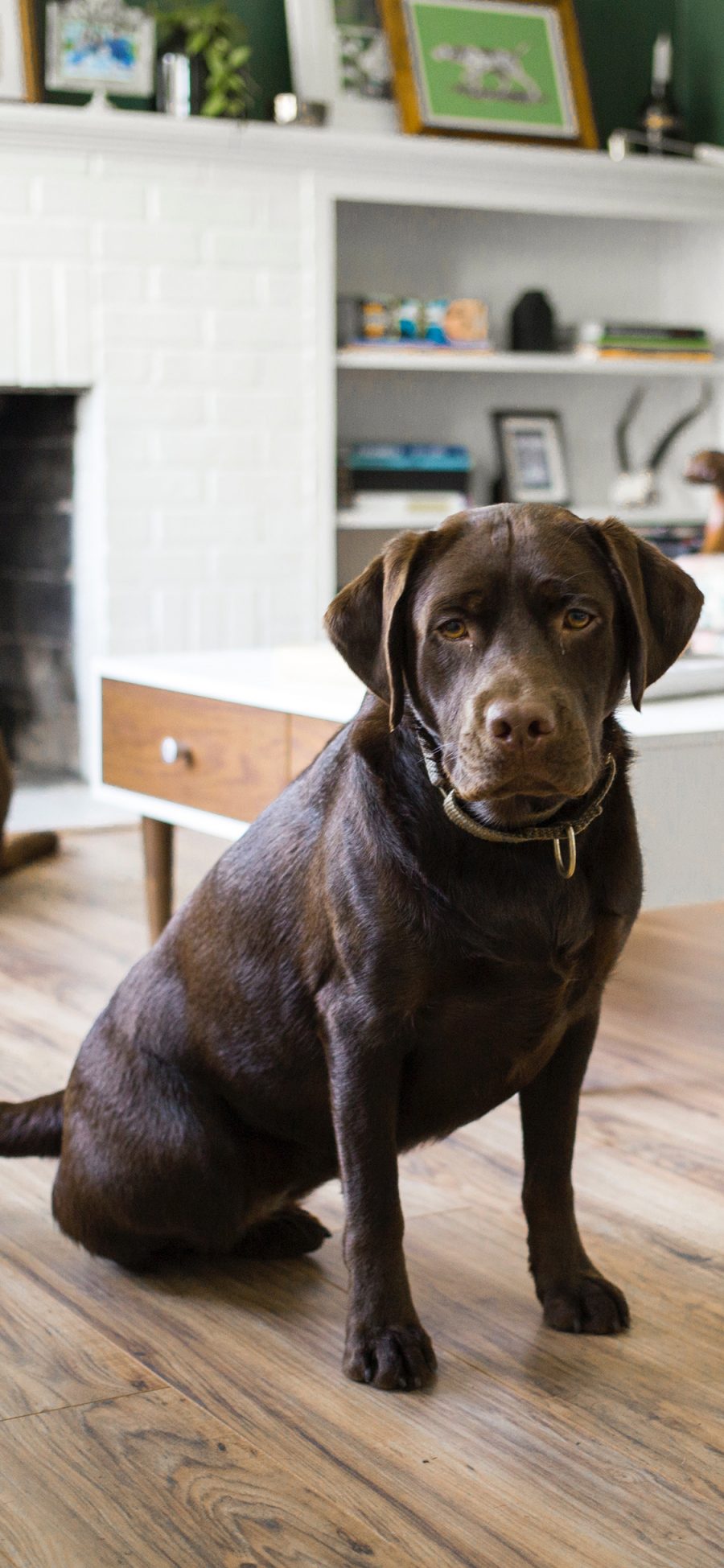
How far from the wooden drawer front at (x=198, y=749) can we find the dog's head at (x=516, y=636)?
104cm

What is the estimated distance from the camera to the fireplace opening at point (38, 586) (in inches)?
179

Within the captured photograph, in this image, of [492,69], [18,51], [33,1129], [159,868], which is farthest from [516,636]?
[492,69]

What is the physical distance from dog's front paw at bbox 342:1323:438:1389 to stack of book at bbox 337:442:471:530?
142 inches

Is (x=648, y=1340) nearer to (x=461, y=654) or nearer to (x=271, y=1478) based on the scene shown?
(x=271, y=1478)

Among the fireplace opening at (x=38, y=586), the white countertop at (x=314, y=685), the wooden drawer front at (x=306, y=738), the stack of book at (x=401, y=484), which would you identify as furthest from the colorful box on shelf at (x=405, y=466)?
Result: the wooden drawer front at (x=306, y=738)

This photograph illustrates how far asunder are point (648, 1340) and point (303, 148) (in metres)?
3.71

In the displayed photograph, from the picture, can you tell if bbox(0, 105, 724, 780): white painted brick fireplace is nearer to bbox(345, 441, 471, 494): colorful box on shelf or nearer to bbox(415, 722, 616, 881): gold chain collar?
bbox(345, 441, 471, 494): colorful box on shelf

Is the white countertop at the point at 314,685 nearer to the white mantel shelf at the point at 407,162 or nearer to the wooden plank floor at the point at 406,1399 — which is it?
the wooden plank floor at the point at 406,1399

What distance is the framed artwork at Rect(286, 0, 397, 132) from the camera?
451 centimetres

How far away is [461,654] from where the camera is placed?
1.23 meters

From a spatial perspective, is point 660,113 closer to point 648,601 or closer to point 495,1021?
point 648,601

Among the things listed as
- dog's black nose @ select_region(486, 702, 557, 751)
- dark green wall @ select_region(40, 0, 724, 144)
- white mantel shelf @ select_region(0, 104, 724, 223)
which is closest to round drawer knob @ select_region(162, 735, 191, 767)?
dog's black nose @ select_region(486, 702, 557, 751)

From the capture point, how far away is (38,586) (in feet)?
15.2

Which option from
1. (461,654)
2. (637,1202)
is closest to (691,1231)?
(637,1202)
